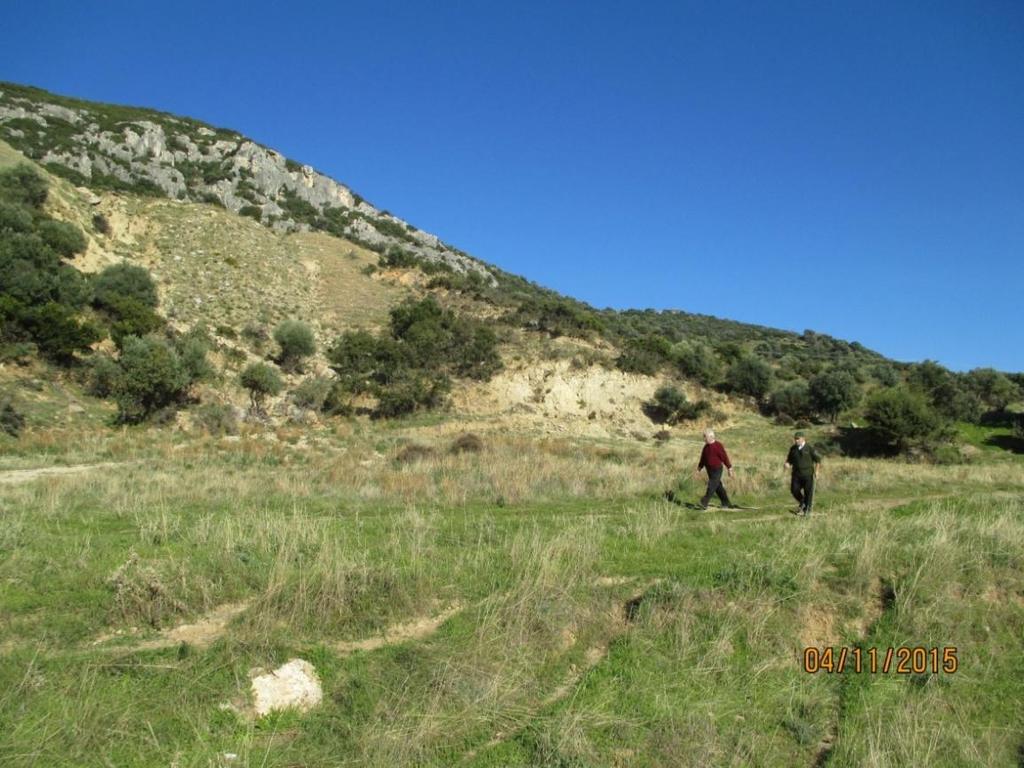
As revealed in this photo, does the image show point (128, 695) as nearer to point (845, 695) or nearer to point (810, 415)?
point (845, 695)

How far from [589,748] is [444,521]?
5.61m

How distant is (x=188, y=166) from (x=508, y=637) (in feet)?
231

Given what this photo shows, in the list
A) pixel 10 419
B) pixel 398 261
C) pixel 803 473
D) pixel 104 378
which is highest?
pixel 398 261

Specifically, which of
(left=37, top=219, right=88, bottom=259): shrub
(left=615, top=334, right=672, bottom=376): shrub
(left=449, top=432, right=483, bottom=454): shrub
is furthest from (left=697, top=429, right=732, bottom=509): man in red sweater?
(left=37, top=219, right=88, bottom=259): shrub

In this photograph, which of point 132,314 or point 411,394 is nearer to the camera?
point 132,314

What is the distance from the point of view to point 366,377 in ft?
108

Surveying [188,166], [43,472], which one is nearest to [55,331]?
[43,472]

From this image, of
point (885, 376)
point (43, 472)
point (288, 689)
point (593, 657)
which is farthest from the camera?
point (885, 376)

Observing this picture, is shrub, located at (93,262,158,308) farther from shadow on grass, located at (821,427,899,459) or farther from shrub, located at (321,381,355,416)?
shadow on grass, located at (821,427,899,459)

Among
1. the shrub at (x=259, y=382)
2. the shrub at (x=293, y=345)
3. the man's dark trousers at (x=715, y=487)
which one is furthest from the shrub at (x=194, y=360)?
the man's dark trousers at (x=715, y=487)

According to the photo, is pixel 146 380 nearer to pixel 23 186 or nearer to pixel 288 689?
pixel 23 186

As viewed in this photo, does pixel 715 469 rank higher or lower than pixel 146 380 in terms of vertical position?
higher

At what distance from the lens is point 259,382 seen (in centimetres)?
2902

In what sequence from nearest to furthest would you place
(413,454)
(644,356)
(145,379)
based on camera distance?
(413,454), (145,379), (644,356)
